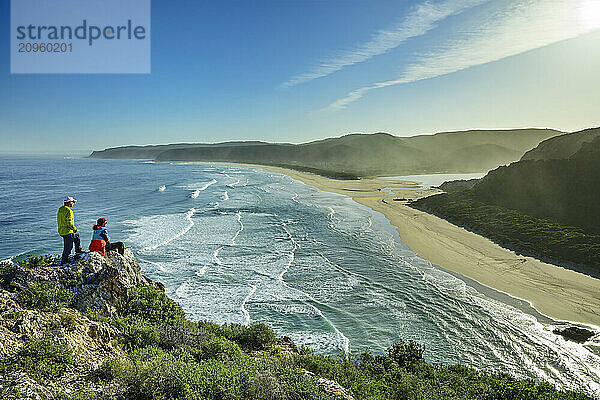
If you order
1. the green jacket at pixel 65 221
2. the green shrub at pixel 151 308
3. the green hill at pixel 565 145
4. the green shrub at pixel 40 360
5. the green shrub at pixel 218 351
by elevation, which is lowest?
the green shrub at pixel 218 351

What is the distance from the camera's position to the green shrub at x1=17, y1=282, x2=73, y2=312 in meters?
6.91

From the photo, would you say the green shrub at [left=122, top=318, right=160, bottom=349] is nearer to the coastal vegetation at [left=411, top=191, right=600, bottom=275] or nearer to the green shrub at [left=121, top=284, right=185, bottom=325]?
the green shrub at [left=121, top=284, right=185, bottom=325]

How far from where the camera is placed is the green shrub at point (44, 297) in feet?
22.7

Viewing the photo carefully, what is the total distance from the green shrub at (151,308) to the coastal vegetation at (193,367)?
0.09 ft

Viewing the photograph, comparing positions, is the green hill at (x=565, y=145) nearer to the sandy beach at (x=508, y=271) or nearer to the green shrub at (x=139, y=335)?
the sandy beach at (x=508, y=271)

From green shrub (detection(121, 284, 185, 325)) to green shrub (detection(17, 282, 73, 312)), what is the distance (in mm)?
1574

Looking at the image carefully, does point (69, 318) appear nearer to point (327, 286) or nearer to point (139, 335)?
point (139, 335)

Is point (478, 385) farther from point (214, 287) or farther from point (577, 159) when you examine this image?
point (577, 159)

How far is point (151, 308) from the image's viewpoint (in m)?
9.20

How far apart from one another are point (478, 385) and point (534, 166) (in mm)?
35563

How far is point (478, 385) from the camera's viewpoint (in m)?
8.45

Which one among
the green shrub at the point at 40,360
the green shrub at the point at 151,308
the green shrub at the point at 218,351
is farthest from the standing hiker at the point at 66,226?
the green shrub at the point at 218,351

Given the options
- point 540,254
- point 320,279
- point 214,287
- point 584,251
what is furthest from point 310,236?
point 584,251

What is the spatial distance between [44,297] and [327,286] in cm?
1243
